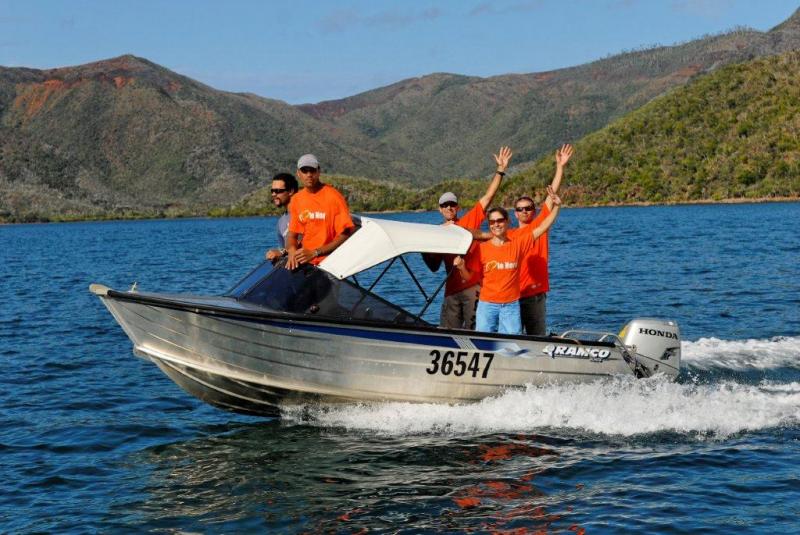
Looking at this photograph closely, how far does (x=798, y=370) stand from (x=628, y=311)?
306 inches

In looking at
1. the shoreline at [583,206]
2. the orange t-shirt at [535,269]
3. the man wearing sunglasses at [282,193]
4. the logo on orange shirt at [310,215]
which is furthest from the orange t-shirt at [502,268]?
the shoreline at [583,206]

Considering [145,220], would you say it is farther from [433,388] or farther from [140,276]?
[433,388]

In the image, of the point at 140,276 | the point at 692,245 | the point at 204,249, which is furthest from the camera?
the point at 204,249

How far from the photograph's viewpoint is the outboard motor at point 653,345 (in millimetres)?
11742

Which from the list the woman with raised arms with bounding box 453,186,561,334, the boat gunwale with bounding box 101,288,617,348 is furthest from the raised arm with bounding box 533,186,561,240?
the boat gunwale with bounding box 101,288,617,348

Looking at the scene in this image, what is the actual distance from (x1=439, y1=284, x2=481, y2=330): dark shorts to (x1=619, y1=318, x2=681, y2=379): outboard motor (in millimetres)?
2112

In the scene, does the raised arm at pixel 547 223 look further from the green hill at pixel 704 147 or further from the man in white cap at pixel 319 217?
the green hill at pixel 704 147

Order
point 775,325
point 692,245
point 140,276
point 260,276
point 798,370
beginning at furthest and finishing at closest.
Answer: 1. point 692,245
2. point 140,276
3. point 775,325
4. point 798,370
5. point 260,276

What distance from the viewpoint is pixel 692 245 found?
4144 cm

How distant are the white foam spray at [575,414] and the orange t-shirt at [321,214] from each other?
1.97 m

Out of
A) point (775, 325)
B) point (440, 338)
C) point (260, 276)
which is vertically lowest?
point (775, 325)

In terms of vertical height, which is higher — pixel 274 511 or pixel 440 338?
pixel 440 338

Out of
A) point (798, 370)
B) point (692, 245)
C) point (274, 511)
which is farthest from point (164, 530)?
point (692, 245)

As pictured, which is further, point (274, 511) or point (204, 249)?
point (204, 249)
